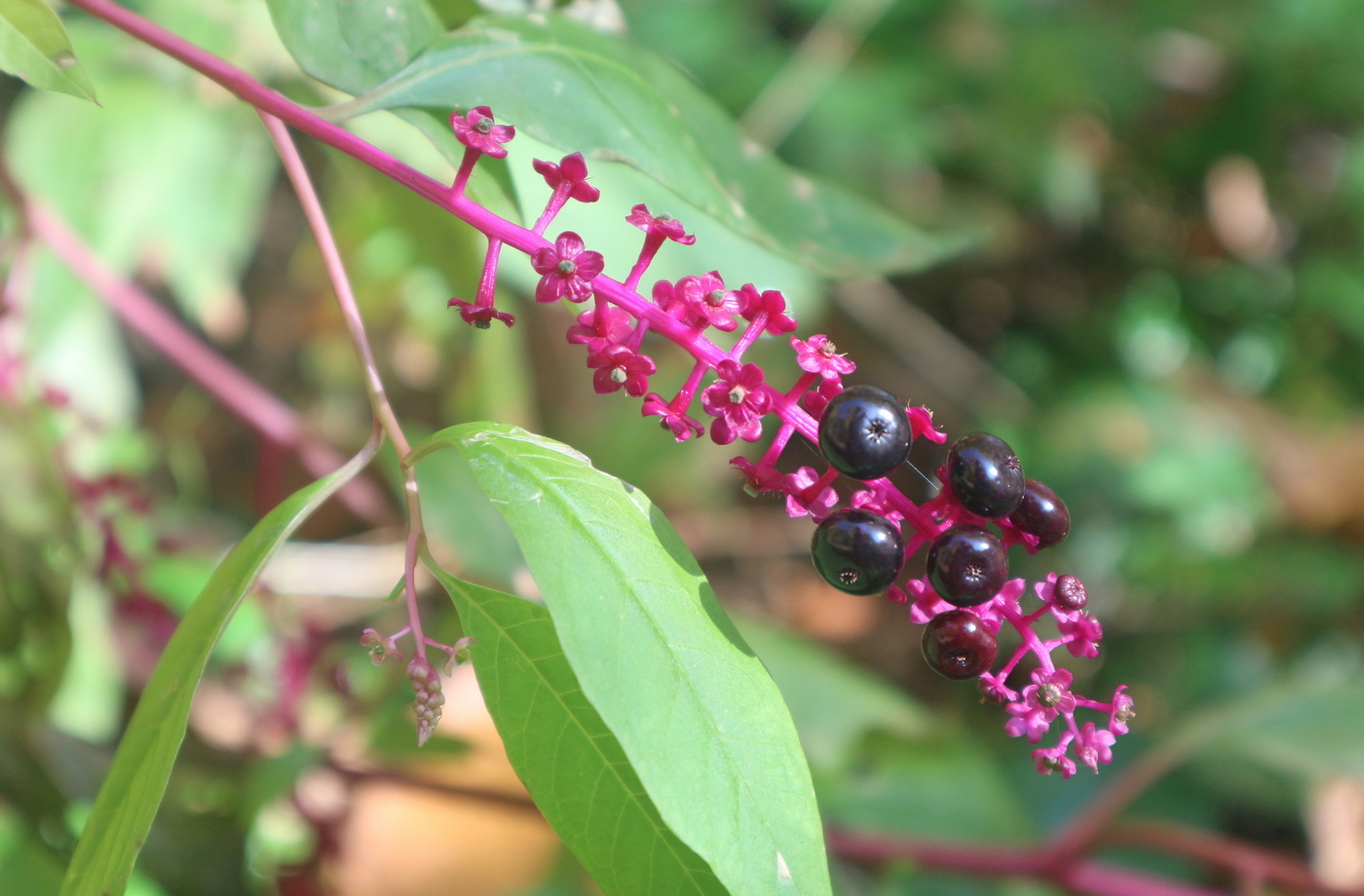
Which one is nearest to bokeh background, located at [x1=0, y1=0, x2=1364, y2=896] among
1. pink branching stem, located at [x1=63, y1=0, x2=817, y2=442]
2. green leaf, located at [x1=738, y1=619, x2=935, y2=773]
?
green leaf, located at [x1=738, y1=619, x2=935, y2=773]

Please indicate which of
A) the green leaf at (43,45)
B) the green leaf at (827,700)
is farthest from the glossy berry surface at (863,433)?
the green leaf at (827,700)

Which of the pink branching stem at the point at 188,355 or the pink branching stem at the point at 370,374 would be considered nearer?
the pink branching stem at the point at 370,374

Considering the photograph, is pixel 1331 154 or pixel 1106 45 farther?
pixel 1331 154

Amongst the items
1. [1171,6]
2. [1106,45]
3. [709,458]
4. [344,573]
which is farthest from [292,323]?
[1171,6]

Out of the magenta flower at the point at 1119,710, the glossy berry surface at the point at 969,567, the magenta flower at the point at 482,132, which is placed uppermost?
the magenta flower at the point at 482,132

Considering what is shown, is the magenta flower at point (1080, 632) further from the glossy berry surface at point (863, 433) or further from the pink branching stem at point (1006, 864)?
the pink branching stem at point (1006, 864)

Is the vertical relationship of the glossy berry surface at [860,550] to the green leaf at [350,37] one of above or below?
below

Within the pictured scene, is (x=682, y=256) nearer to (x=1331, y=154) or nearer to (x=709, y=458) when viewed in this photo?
(x=709, y=458)
